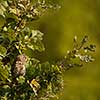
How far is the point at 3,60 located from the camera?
5.25 feet

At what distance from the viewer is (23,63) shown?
1588mm

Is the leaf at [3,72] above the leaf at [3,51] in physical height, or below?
below

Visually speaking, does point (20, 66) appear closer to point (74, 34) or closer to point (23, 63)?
point (23, 63)

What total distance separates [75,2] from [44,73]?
14.3 ft

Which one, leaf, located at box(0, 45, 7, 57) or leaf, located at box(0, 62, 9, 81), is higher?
leaf, located at box(0, 45, 7, 57)

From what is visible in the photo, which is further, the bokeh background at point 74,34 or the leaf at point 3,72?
the bokeh background at point 74,34

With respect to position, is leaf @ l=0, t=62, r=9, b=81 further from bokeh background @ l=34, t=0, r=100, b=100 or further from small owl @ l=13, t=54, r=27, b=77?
bokeh background @ l=34, t=0, r=100, b=100

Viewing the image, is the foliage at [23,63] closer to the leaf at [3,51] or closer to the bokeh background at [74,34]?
the leaf at [3,51]

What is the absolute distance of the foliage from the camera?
1561mm

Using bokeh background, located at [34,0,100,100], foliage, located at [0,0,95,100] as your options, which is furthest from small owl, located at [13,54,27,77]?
bokeh background, located at [34,0,100,100]

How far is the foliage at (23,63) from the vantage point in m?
1.56

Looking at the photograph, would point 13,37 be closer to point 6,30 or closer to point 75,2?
point 6,30

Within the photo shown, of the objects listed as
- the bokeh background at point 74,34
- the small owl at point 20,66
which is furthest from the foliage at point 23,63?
the bokeh background at point 74,34

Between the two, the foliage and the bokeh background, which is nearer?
the foliage
